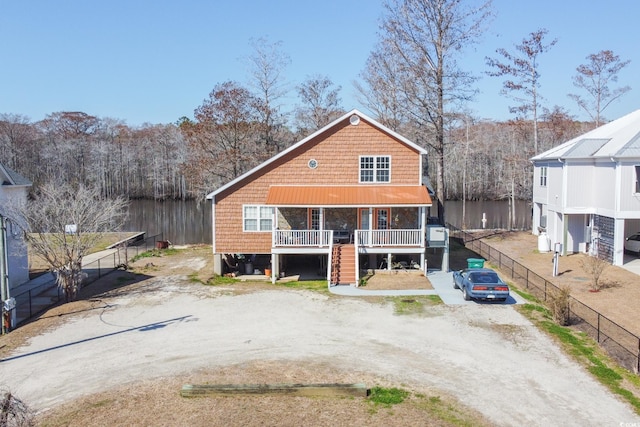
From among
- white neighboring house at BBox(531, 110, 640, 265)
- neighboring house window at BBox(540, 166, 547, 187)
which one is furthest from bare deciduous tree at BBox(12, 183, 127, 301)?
neighboring house window at BBox(540, 166, 547, 187)

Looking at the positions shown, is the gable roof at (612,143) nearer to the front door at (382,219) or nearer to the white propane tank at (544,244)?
the white propane tank at (544,244)

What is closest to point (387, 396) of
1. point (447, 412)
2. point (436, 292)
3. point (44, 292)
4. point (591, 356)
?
point (447, 412)

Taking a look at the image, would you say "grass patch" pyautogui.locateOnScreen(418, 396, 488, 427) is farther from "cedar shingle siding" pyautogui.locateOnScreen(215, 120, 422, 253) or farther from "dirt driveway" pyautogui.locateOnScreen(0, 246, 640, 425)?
"cedar shingle siding" pyautogui.locateOnScreen(215, 120, 422, 253)

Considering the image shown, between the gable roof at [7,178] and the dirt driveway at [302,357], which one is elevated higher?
the gable roof at [7,178]

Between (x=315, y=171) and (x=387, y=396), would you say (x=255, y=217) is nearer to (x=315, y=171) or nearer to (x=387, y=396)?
(x=315, y=171)

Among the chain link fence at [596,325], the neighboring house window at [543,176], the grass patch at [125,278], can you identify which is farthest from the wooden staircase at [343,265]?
the neighboring house window at [543,176]
